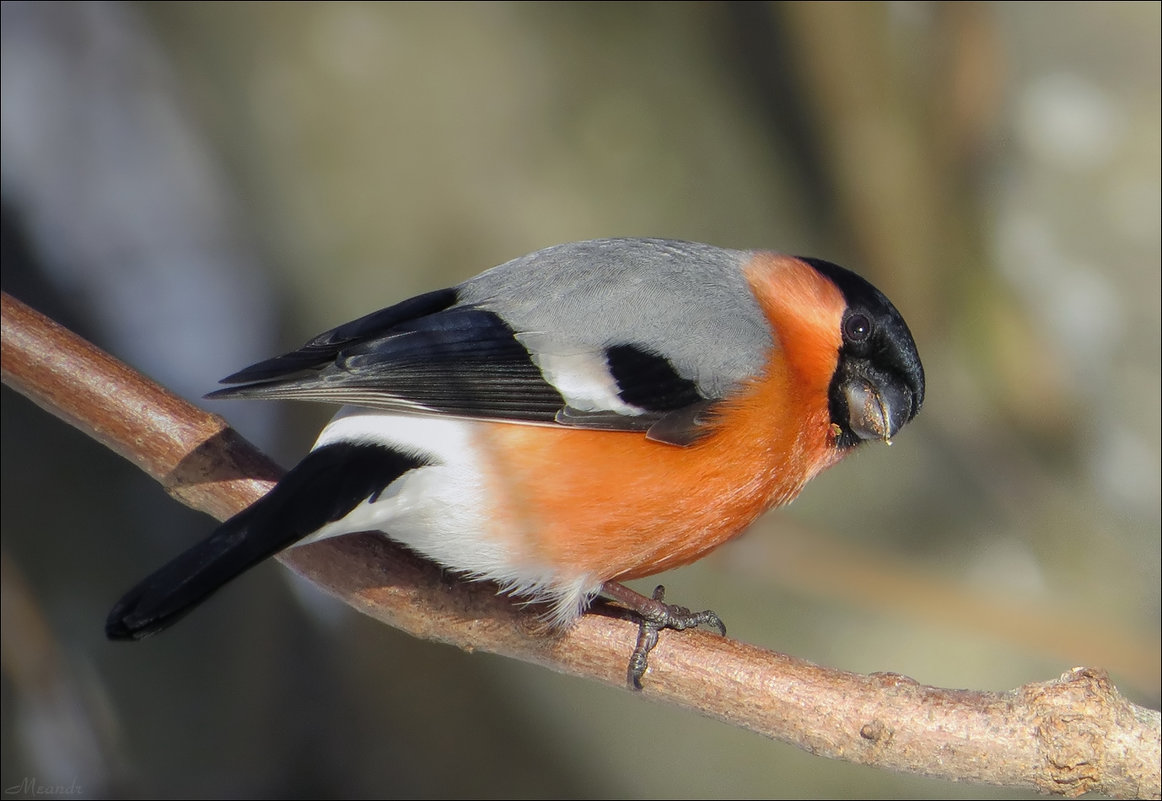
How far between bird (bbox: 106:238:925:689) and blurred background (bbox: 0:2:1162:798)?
1.18m

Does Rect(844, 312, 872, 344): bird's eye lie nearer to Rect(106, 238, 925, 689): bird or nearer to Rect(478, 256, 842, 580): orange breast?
Rect(106, 238, 925, 689): bird

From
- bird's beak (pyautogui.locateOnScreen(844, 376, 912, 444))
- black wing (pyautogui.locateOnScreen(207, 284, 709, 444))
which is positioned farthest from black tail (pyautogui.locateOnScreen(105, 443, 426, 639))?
bird's beak (pyautogui.locateOnScreen(844, 376, 912, 444))

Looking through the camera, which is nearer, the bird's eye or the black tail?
the black tail

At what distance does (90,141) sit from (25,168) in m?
0.35

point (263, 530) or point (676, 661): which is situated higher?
point (263, 530)

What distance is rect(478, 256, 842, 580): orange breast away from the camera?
2260mm

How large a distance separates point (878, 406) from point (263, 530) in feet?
4.68

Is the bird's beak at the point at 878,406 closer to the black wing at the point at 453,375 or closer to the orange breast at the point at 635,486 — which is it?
the orange breast at the point at 635,486

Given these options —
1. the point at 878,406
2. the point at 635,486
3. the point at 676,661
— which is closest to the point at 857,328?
the point at 878,406

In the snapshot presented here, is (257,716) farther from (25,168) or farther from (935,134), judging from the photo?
(935,134)

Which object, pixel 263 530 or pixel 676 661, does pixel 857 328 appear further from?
pixel 263 530

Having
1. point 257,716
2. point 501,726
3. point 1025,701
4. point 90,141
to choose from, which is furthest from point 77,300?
point 1025,701

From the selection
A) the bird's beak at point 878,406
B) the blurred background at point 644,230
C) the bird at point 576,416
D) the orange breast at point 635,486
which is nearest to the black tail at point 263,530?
the bird at point 576,416

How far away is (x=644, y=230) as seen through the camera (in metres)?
3.84
